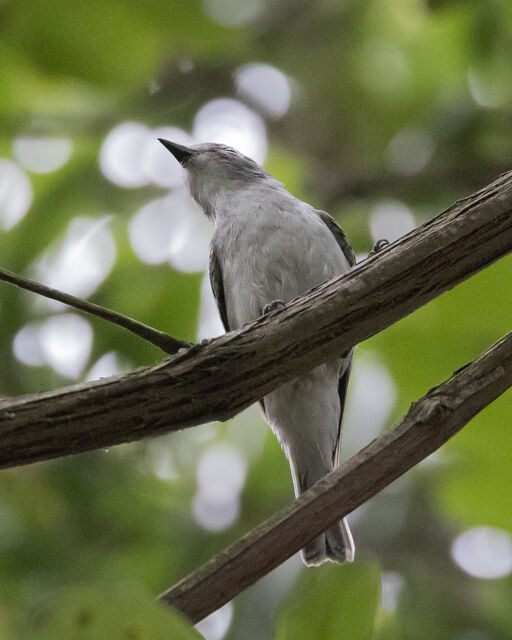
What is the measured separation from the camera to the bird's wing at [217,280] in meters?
5.07

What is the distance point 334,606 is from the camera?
5.05 feet

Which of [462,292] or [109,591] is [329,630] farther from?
[462,292]

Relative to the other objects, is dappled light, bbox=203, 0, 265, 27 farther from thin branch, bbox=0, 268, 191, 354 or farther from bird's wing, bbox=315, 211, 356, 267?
bird's wing, bbox=315, 211, 356, 267

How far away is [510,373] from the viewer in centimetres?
221

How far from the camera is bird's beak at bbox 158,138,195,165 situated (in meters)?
5.91

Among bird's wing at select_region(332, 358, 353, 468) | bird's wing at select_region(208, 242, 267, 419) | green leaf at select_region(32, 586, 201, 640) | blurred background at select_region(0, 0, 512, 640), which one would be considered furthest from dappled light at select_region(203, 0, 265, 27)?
bird's wing at select_region(332, 358, 353, 468)

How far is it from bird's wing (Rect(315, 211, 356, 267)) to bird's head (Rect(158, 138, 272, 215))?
89 centimetres

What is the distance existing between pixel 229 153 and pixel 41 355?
2576mm

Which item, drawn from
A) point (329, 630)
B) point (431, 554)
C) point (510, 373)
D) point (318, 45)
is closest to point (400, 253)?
point (510, 373)

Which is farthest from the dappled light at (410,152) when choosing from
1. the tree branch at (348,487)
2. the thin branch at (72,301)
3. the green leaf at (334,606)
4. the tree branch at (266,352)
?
the green leaf at (334,606)

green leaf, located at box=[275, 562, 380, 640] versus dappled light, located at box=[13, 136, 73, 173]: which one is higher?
dappled light, located at box=[13, 136, 73, 173]

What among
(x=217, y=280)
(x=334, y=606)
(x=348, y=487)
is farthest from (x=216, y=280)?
(x=334, y=606)

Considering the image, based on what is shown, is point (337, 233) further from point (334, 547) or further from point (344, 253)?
point (334, 547)

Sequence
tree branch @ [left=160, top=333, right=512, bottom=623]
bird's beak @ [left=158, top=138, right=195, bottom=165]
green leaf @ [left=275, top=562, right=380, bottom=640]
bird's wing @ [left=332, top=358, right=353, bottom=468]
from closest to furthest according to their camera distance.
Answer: green leaf @ [left=275, top=562, right=380, bottom=640]
tree branch @ [left=160, top=333, right=512, bottom=623]
bird's wing @ [left=332, top=358, right=353, bottom=468]
bird's beak @ [left=158, top=138, right=195, bottom=165]
